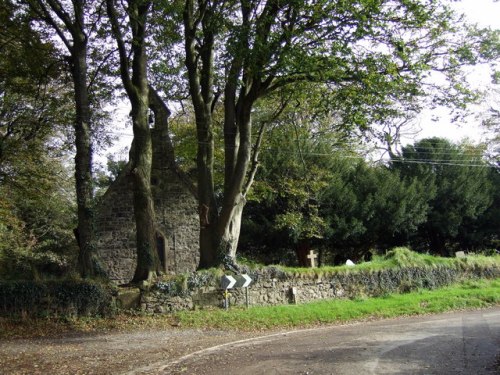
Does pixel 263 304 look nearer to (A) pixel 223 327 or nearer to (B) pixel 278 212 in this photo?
(A) pixel 223 327

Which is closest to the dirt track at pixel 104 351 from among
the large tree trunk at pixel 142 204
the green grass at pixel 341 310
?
the green grass at pixel 341 310

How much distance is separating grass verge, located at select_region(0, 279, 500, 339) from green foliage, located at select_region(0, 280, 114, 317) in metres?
0.31

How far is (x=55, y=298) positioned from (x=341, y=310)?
9.16 meters

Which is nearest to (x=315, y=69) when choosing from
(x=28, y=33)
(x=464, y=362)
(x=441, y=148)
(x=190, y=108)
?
(x=464, y=362)

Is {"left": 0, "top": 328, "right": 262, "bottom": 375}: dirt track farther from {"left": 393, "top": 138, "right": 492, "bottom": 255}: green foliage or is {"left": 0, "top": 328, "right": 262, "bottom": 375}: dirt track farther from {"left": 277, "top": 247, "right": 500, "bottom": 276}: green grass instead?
{"left": 393, "top": 138, "right": 492, "bottom": 255}: green foliage

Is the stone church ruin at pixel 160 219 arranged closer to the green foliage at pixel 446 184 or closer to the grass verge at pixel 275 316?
the grass verge at pixel 275 316

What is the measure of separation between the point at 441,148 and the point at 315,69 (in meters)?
26.1

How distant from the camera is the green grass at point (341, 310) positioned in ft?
50.7

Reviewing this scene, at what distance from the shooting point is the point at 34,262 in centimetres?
2983

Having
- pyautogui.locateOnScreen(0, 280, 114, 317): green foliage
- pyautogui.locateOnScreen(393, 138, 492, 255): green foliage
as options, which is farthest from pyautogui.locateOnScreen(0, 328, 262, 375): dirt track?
pyautogui.locateOnScreen(393, 138, 492, 255): green foliage

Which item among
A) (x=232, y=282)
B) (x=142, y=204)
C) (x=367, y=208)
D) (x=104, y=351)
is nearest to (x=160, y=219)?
(x=142, y=204)

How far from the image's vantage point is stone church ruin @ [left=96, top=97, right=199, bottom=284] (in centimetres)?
2361

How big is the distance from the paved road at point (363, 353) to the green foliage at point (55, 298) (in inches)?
215

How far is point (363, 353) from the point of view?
371 inches
